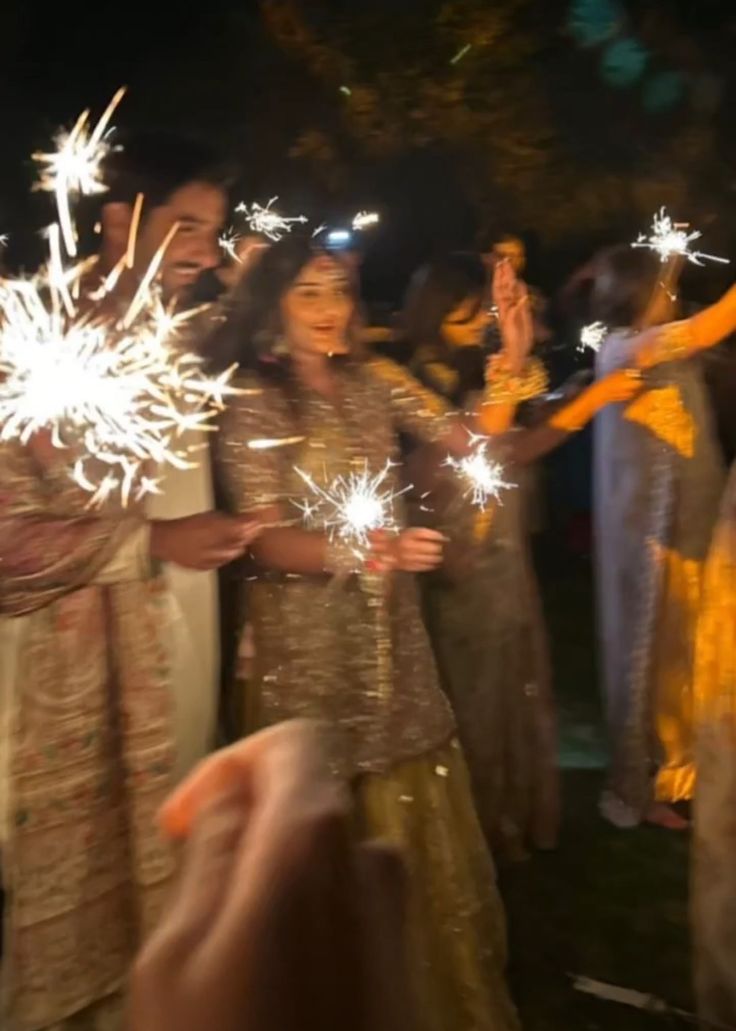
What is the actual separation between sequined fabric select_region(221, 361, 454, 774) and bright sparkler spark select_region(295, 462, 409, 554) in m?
0.02

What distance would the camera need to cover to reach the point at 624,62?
3113mm

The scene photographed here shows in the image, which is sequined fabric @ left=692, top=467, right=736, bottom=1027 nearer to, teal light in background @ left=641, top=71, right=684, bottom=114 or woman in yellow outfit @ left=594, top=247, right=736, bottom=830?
woman in yellow outfit @ left=594, top=247, right=736, bottom=830

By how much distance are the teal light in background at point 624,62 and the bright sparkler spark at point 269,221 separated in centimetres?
135

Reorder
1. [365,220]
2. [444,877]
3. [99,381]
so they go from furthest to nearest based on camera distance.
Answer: [365,220] < [444,877] < [99,381]

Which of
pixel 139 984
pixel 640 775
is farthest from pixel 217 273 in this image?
pixel 640 775

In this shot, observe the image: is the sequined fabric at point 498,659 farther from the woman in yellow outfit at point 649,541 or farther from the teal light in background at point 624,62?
the teal light in background at point 624,62

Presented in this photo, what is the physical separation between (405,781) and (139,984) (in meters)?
1.20

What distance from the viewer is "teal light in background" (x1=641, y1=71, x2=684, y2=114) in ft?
10.4

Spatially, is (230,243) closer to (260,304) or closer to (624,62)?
(260,304)

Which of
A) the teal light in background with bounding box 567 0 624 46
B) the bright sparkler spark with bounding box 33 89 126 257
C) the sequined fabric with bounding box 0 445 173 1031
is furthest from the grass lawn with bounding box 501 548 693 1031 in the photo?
the teal light in background with bounding box 567 0 624 46

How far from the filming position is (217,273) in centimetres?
209

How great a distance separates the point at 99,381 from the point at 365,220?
Answer: 1.31 metres

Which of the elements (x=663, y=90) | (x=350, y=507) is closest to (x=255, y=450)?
(x=350, y=507)

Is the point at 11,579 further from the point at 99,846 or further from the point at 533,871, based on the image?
the point at 533,871
